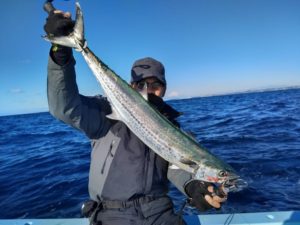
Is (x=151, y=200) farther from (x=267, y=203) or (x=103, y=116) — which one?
(x=267, y=203)

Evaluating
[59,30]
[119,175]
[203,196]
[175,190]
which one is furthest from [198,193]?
[175,190]

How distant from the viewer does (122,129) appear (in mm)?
3432

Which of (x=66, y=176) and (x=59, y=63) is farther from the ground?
(x=59, y=63)

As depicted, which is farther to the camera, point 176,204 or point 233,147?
point 233,147

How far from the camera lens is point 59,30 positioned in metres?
2.74

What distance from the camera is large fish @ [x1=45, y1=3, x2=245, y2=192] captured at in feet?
9.78

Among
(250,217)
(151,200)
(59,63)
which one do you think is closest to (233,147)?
(250,217)

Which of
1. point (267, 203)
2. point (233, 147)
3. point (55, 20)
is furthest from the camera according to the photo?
point (233, 147)

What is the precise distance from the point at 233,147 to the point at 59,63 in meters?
10.4

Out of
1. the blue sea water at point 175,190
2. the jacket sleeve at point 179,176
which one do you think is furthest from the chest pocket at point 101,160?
the blue sea water at point 175,190

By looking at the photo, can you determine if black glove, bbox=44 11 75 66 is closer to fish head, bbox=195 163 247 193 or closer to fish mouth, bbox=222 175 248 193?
fish head, bbox=195 163 247 193

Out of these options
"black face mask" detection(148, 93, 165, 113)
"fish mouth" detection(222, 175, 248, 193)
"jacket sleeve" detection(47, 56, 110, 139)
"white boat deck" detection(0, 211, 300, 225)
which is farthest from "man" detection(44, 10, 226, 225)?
"white boat deck" detection(0, 211, 300, 225)

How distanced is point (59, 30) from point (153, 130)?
124cm

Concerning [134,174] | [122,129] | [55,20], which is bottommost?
[134,174]
